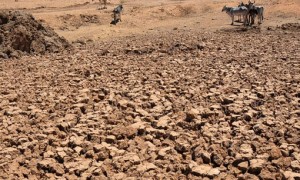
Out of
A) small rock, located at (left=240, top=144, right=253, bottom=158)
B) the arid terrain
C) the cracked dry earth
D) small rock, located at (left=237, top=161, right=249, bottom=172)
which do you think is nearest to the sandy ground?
the arid terrain

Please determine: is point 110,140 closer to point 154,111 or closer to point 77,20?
point 154,111

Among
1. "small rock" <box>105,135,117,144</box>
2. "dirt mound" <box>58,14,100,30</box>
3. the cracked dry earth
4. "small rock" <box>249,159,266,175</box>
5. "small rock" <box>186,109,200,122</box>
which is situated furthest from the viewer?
"dirt mound" <box>58,14,100,30</box>

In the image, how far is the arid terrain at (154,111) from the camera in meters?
5.14

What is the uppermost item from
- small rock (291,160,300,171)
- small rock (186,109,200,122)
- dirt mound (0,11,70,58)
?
dirt mound (0,11,70,58)

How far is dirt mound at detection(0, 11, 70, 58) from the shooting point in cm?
1151

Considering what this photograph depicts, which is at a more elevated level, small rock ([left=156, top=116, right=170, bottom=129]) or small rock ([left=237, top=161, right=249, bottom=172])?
small rock ([left=156, top=116, right=170, bottom=129])

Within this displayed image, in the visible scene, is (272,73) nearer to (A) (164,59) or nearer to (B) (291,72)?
(B) (291,72)

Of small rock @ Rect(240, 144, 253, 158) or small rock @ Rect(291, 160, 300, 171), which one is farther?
small rock @ Rect(240, 144, 253, 158)

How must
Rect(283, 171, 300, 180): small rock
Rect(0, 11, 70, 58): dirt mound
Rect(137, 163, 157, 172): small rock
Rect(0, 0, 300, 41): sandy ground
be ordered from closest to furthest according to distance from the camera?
Rect(283, 171, 300, 180): small rock, Rect(137, 163, 157, 172): small rock, Rect(0, 11, 70, 58): dirt mound, Rect(0, 0, 300, 41): sandy ground

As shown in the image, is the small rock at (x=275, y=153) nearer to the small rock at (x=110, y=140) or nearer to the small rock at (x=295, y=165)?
the small rock at (x=295, y=165)

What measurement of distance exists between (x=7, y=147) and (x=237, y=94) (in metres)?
4.16

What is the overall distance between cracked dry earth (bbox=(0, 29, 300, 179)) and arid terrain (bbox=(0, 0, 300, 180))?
17mm

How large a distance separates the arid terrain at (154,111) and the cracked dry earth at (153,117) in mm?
17

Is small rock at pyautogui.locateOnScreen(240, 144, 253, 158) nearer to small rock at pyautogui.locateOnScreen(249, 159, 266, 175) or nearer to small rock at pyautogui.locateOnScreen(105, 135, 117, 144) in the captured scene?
small rock at pyautogui.locateOnScreen(249, 159, 266, 175)
